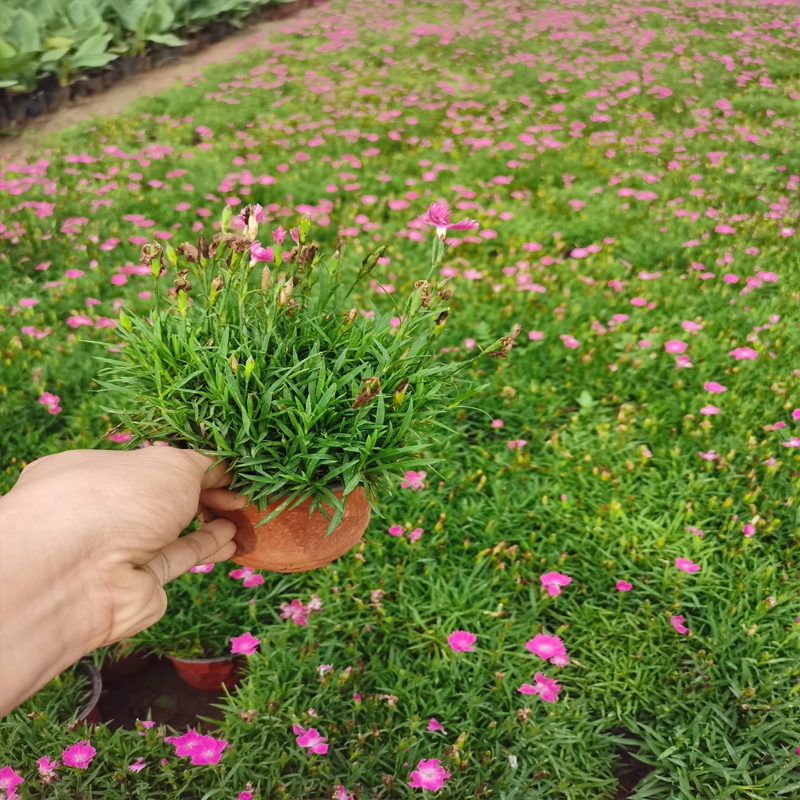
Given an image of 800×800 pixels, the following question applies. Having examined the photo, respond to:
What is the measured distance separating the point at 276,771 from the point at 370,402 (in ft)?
3.82

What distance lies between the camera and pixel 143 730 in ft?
6.30

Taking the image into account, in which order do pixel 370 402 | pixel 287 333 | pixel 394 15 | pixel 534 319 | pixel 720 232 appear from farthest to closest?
pixel 394 15 → pixel 720 232 → pixel 534 319 → pixel 287 333 → pixel 370 402

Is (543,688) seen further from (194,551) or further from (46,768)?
(46,768)

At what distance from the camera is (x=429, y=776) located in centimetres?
174

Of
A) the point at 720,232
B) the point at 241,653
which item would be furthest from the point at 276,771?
the point at 720,232

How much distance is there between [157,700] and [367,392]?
155cm

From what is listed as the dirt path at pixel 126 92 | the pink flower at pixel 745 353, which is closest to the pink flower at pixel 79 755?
the pink flower at pixel 745 353

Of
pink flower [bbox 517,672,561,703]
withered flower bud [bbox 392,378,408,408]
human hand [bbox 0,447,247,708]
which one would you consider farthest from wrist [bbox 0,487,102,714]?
pink flower [bbox 517,672,561,703]

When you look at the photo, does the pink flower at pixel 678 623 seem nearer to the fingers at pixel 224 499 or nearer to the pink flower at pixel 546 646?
the pink flower at pixel 546 646

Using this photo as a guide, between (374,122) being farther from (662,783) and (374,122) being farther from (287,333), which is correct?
(662,783)

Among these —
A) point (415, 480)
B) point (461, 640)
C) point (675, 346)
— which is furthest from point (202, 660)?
point (675, 346)

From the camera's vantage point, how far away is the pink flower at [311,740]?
5.80 feet

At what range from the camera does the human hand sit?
3.84 feet

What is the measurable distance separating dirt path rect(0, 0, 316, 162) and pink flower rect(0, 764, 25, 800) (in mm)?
5154
